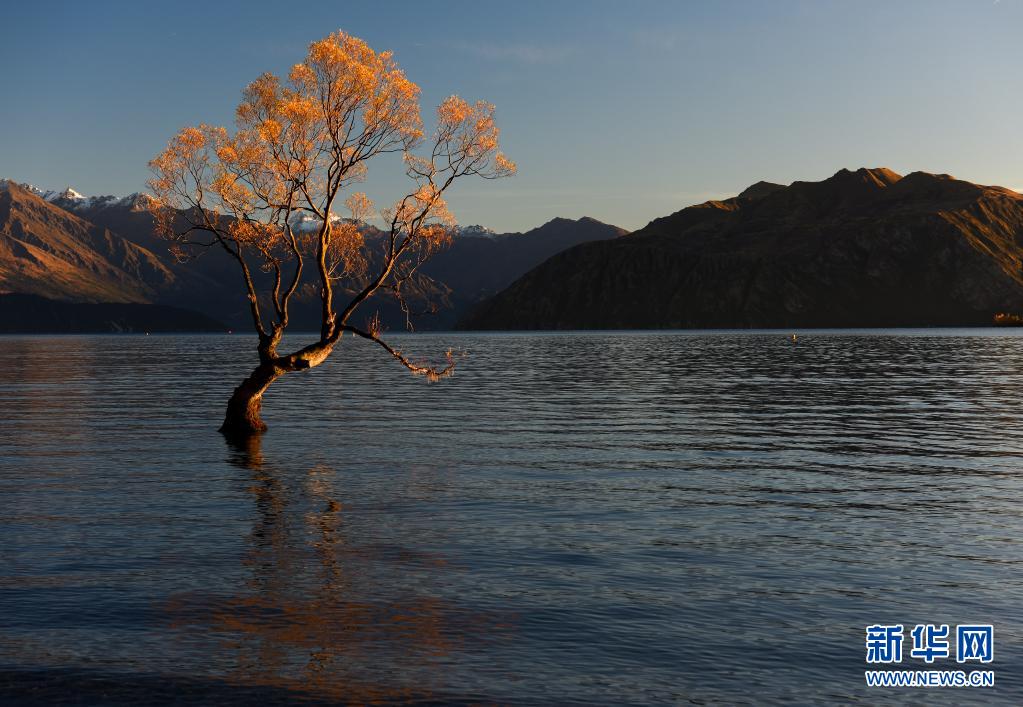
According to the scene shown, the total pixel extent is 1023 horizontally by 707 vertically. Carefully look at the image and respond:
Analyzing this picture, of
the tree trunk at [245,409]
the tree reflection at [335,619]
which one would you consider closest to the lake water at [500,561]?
the tree reflection at [335,619]

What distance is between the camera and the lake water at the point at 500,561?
44.8 feet

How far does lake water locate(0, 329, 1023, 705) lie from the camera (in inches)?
537

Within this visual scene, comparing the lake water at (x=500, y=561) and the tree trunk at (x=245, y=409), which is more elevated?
the tree trunk at (x=245, y=409)

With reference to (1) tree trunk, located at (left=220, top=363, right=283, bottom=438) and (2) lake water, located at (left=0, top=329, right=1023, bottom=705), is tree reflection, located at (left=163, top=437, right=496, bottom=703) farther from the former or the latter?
(1) tree trunk, located at (left=220, top=363, right=283, bottom=438)

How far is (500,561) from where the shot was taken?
20219 millimetres

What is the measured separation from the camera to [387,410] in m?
60.2

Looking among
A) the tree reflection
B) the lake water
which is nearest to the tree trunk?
the lake water

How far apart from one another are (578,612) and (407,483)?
1508 cm

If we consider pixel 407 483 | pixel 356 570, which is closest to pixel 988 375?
pixel 407 483

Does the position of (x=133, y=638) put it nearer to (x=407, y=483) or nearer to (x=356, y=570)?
(x=356, y=570)

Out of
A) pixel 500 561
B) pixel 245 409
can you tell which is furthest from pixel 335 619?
pixel 245 409

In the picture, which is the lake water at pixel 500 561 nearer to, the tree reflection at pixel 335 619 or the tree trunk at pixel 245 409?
the tree reflection at pixel 335 619

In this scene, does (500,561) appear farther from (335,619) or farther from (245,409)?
(245,409)

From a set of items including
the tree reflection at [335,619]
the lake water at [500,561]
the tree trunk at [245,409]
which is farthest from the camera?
the tree trunk at [245,409]
